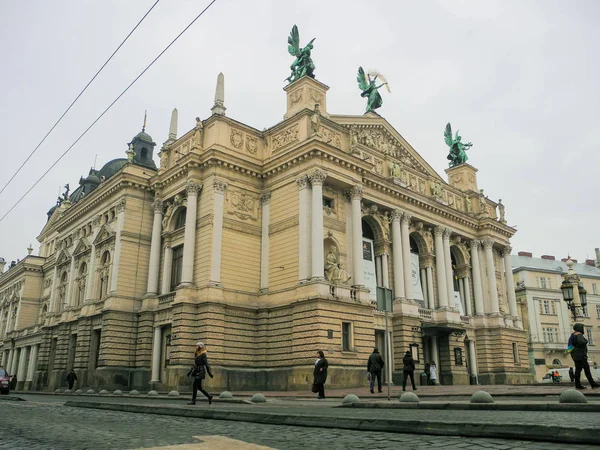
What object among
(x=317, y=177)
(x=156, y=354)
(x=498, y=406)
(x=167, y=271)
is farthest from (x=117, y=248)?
(x=498, y=406)

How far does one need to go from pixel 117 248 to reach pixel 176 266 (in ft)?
15.2

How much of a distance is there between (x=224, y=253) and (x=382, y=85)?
20.5 m

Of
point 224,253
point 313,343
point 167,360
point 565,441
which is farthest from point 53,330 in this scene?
point 565,441

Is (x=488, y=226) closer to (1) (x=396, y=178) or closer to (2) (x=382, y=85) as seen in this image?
(1) (x=396, y=178)

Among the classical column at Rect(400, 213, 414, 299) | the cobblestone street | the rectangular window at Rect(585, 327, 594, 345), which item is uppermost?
the classical column at Rect(400, 213, 414, 299)

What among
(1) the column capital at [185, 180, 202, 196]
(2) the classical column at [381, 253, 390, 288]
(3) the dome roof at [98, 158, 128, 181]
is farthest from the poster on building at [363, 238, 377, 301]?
(3) the dome roof at [98, 158, 128, 181]

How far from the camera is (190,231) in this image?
3186 centimetres

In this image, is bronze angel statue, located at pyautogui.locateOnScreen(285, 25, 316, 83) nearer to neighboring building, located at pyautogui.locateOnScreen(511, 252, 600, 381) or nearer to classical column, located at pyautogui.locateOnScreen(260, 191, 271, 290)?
classical column, located at pyautogui.locateOnScreen(260, 191, 271, 290)

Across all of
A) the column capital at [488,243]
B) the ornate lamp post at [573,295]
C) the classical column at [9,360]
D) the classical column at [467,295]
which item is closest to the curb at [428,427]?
the ornate lamp post at [573,295]

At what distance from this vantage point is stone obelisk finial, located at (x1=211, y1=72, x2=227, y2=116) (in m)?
33.7

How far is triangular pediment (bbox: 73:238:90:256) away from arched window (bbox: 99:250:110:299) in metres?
3.67

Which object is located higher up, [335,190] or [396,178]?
[396,178]

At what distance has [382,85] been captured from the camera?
4206 centimetres

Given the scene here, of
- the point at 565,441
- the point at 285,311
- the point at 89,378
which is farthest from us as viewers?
the point at 89,378
